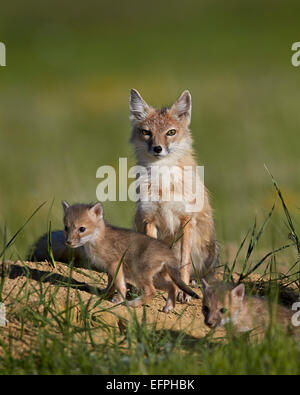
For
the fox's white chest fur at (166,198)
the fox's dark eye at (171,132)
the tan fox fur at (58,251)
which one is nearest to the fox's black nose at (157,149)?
the fox's white chest fur at (166,198)

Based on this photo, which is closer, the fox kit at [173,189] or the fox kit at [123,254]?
the fox kit at [123,254]

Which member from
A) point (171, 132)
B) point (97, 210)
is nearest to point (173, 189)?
point (171, 132)

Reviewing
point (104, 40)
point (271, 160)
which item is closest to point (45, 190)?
point (271, 160)

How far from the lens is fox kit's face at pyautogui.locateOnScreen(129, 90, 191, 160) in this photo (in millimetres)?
8148

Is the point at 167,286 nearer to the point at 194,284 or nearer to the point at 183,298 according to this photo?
the point at 183,298

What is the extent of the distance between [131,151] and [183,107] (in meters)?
0.80

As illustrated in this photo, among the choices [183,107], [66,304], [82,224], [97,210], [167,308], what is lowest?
[66,304]

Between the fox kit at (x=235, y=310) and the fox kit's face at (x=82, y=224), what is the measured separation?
3.91 feet

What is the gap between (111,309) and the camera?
627 cm

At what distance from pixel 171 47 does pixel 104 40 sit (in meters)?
6.94

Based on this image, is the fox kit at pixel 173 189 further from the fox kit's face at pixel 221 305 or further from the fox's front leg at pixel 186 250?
the fox kit's face at pixel 221 305

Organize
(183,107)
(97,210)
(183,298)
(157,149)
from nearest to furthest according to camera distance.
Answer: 1. (97,210)
2. (183,298)
3. (157,149)
4. (183,107)

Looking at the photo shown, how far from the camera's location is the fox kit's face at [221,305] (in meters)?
5.92

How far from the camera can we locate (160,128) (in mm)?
8328
